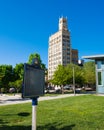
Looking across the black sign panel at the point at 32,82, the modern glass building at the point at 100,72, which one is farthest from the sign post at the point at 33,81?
the modern glass building at the point at 100,72

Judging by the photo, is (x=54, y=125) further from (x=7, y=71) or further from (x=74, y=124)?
(x=7, y=71)

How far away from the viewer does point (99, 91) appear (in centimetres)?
3012

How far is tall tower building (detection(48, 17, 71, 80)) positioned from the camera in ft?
452

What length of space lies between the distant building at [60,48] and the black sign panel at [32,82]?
129 meters

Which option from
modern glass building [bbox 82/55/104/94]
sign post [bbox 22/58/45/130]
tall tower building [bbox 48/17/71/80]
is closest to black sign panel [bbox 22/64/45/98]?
sign post [bbox 22/58/45/130]

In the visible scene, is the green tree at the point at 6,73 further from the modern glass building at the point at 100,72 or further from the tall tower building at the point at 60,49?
the tall tower building at the point at 60,49

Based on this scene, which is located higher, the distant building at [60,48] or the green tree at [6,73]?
the distant building at [60,48]

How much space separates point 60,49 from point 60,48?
2.01 feet

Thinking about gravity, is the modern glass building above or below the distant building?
below

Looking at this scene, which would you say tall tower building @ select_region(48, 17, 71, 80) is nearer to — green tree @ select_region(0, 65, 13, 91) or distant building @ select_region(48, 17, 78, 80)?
distant building @ select_region(48, 17, 78, 80)

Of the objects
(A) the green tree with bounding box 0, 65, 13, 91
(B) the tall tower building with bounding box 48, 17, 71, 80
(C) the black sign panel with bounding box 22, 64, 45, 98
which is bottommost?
(C) the black sign panel with bounding box 22, 64, 45, 98

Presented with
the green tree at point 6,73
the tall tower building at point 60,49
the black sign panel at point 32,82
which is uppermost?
the tall tower building at point 60,49

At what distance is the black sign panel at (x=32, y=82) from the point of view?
16.3ft

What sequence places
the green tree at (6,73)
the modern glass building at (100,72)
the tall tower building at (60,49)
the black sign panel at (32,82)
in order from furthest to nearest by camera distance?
the tall tower building at (60,49)
the green tree at (6,73)
the modern glass building at (100,72)
the black sign panel at (32,82)
